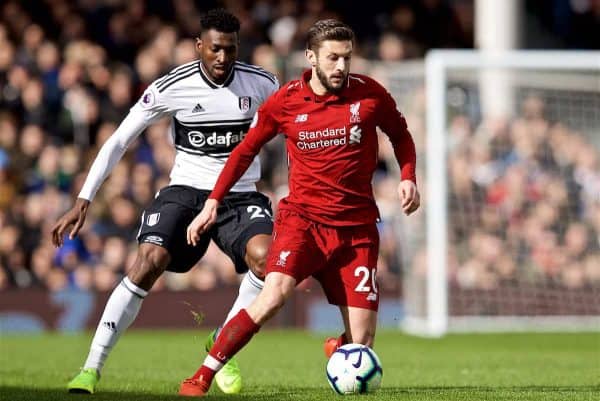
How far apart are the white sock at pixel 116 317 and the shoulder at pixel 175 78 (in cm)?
132

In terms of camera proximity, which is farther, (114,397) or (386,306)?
(386,306)

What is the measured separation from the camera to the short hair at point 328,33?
785 cm

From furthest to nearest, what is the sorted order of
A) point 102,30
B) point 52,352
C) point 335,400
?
1. point 102,30
2. point 52,352
3. point 335,400

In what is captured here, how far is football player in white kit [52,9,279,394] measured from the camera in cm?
865

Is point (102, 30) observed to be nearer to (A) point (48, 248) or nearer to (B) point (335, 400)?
(A) point (48, 248)

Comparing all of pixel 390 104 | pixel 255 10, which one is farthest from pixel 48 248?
pixel 390 104

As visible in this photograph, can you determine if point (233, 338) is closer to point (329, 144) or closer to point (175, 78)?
point (329, 144)

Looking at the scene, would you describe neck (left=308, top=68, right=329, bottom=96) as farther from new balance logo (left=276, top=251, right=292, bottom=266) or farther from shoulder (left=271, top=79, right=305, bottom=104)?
new balance logo (left=276, top=251, right=292, bottom=266)

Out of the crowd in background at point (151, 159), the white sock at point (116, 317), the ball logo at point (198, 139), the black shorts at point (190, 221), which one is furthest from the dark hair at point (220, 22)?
the crowd in background at point (151, 159)

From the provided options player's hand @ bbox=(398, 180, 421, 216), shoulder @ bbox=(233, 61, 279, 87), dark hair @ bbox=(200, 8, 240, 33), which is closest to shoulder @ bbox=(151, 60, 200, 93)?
shoulder @ bbox=(233, 61, 279, 87)

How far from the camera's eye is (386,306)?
16.6 meters

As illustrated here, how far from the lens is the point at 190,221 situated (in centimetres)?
891

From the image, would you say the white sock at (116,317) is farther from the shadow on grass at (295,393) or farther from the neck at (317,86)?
the neck at (317,86)

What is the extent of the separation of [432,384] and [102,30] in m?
10.5
